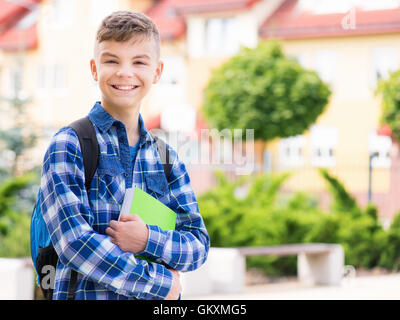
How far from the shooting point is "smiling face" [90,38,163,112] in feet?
5.60

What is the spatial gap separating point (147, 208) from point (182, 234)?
5.4 inches

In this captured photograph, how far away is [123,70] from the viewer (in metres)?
1.70

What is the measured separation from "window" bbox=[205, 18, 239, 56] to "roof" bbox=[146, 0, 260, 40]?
1.65 feet

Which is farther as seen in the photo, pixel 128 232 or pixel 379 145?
pixel 379 145

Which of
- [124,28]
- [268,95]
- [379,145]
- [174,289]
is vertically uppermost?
[268,95]

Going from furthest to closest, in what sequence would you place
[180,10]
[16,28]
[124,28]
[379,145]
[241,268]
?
[16,28]
[180,10]
[379,145]
[241,268]
[124,28]

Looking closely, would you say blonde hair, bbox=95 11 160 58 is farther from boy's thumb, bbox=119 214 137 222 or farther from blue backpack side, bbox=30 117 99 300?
boy's thumb, bbox=119 214 137 222

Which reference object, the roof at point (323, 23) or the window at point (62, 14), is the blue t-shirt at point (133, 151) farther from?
the window at point (62, 14)

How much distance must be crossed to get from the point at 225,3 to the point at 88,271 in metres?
21.5

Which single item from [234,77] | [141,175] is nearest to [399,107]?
[234,77]

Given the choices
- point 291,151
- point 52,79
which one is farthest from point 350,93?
point 52,79

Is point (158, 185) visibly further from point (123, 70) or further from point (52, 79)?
point (52, 79)

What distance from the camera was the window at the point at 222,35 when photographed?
75.3 feet
